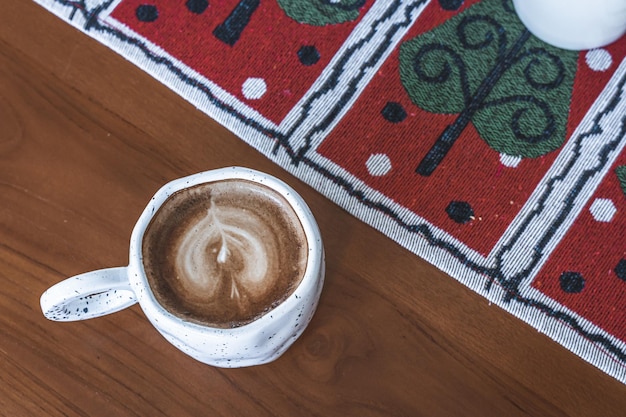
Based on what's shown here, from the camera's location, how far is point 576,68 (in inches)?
21.0

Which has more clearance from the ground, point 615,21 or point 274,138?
point 615,21

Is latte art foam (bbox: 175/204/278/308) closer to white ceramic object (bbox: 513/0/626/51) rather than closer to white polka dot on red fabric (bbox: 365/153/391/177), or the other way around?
white polka dot on red fabric (bbox: 365/153/391/177)

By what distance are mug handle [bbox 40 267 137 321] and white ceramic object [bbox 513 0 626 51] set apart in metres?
0.34

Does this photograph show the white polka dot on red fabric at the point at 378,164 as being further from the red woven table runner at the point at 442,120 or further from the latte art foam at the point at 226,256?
the latte art foam at the point at 226,256

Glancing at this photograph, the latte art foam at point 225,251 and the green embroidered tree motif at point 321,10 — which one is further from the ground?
the green embroidered tree motif at point 321,10

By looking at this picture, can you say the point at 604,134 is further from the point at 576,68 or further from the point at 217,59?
the point at 217,59

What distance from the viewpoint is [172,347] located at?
0.46 m

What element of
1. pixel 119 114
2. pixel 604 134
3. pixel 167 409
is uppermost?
pixel 604 134

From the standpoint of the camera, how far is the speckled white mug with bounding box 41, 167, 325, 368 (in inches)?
14.7

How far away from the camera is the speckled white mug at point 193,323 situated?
14.7 inches

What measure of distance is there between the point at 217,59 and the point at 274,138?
3.1 inches

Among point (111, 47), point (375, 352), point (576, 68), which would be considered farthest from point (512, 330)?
point (111, 47)

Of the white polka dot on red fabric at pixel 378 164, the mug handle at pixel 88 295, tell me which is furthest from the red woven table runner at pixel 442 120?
the mug handle at pixel 88 295

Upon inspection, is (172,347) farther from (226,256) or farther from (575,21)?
(575,21)
